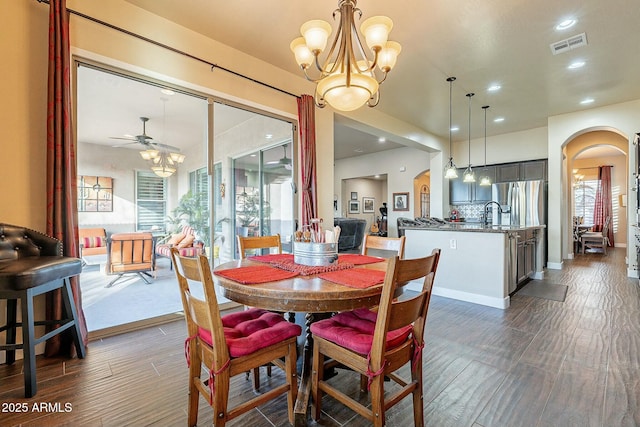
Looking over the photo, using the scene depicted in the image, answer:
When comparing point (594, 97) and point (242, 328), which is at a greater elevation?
point (594, 97)

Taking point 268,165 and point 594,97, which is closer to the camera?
point 268,165

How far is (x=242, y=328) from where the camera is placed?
151cm

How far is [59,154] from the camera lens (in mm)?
2141

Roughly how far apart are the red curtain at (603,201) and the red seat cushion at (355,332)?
1135cm

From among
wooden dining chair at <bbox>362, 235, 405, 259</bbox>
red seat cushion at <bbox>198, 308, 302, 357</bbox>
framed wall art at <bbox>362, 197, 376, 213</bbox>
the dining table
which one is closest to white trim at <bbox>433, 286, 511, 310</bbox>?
wooden dining chair at <bbox>362, 235, 405, 259</bbox>

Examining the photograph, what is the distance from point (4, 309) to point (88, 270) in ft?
3.22

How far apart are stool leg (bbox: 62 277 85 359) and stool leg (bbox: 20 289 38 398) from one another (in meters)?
0.32

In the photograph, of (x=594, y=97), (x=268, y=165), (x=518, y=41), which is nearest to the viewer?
(x=518, y=41)

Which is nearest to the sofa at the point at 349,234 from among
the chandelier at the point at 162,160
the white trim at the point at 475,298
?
the white trim at the point at 475,298

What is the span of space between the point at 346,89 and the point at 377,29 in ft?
1.49

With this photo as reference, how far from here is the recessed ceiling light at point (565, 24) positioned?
2883 millimetres

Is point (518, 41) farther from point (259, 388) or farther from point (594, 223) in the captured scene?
point (594, 223)

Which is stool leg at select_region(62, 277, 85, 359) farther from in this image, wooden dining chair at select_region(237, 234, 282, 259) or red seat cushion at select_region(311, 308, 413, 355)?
red seat cushion at select_region(311, 308, 413, 355)

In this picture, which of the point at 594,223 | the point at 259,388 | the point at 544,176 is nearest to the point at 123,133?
the point at 259,388
